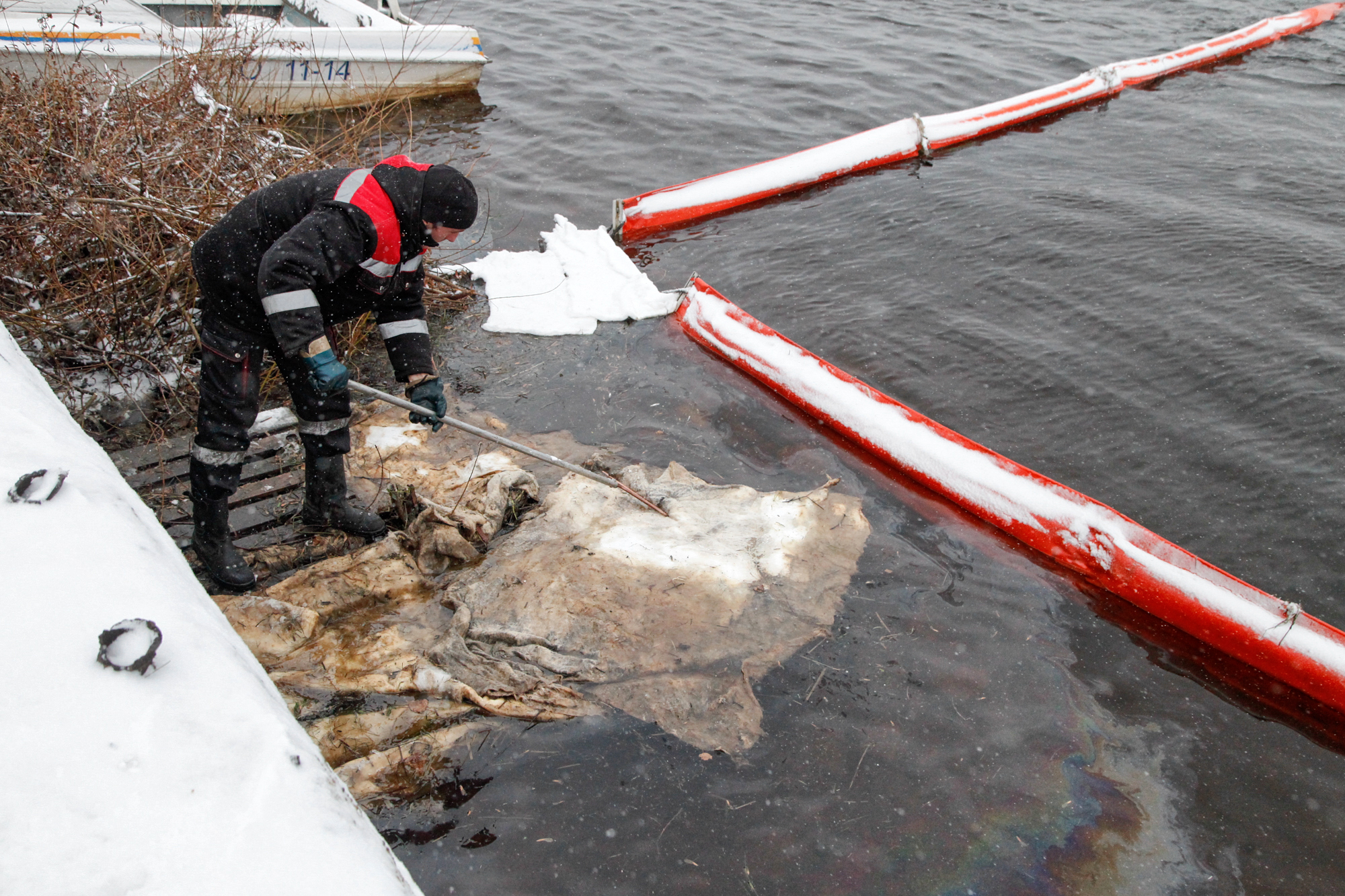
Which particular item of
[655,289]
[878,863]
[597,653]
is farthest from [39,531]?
[655,289]

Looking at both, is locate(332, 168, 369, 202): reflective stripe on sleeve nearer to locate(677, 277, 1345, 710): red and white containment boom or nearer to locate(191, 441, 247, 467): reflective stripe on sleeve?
locate(191, 441, 247, 467): reflective stripe on sleeve

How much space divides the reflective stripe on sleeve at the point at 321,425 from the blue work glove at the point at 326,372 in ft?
1.30

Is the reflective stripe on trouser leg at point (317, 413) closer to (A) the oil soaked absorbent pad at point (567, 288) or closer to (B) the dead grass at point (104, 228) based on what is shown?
(B) the dead grass at point (104, 228)

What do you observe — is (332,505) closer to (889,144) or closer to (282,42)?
(282,42)

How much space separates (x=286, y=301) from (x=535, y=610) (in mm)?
1410

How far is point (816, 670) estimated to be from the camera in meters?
3.25

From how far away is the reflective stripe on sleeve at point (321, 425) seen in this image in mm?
3434

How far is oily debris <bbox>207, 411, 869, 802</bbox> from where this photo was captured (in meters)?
2.86

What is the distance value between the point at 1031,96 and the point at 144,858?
385 inches

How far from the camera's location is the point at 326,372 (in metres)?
3.02

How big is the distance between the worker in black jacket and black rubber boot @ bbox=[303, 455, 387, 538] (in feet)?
0.54

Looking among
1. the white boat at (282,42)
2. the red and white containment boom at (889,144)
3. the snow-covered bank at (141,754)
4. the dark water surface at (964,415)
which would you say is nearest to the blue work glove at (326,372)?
the snow-covered bank at (141,754)

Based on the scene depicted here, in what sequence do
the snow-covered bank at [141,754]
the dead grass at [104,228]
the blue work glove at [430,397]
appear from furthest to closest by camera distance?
the dead grass at [104,228] → the blue work glove at [430,397] → the snow-covered bank at [141,754]

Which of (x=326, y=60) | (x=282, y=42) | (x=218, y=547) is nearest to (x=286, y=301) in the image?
(x=218, y=547)
